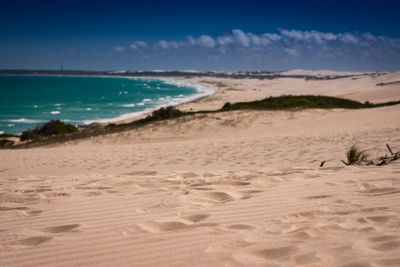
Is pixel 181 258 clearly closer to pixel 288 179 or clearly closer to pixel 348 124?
pixel 288 179

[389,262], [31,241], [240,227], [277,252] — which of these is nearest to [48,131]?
[31,241]

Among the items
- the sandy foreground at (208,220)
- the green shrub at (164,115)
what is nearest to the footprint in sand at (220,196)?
the sandy foreground at (208,220)

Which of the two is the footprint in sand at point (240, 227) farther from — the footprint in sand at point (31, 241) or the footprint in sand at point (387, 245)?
the footprint in sand at point (31, 241)

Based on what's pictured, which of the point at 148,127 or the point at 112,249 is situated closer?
the point at 112,249

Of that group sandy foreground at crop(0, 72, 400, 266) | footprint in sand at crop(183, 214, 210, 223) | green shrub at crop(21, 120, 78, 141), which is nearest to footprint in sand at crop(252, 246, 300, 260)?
sandy foreground at crop(0, 72, 400, 266)

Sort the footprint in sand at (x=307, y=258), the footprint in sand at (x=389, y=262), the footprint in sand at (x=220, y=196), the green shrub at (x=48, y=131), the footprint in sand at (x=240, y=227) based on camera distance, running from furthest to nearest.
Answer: the green shrub at (x=48, y=131)
the footprint in sand at (x=220, y=196)
the footprint in sand at (x=240, y=227)
the footprint in sand at (x=307, y=258)
the footprint in sand at (x=389, y=262)

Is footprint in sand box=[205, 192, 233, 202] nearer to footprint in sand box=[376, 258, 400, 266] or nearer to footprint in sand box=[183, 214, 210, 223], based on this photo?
footprint in sand box=[183, 214, 210, 223]

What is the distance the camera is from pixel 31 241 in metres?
2.63

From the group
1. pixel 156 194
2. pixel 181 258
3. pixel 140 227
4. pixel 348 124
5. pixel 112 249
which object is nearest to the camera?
pixel 181 258

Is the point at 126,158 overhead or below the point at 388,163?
below

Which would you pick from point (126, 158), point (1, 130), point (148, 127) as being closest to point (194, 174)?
point (126, 158)

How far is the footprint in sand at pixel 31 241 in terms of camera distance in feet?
8.48

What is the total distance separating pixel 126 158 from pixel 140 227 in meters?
6.79

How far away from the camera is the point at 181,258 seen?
2.24 m
